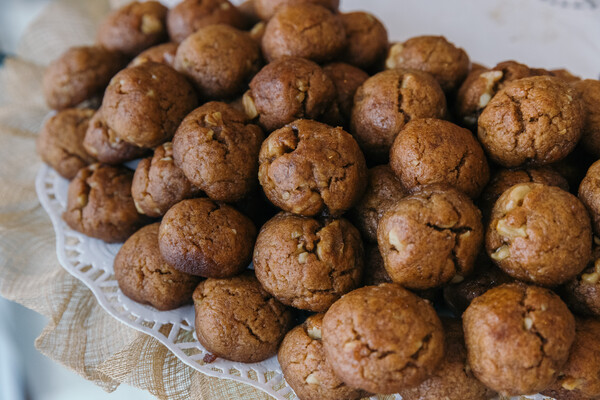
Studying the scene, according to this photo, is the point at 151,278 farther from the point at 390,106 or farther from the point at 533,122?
the point at 533,122

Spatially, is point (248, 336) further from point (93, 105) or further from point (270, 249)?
point (93, 105)

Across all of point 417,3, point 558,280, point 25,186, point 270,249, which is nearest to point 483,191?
point 558,280

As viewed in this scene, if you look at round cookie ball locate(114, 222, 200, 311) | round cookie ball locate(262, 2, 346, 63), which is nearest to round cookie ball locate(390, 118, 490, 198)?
round cookie ball locate(262, 2, 346, 63)

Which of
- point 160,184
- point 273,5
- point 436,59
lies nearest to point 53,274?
point 160,184

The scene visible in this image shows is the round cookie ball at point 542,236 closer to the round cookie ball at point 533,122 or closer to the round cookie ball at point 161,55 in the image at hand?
the round cookie ball at point 533,122

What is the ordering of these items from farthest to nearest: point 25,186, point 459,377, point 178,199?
point 25,186 → point 178,199 → point 459,377

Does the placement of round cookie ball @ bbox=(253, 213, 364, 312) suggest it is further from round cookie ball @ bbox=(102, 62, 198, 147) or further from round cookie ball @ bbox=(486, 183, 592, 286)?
round cookie ball @ bbox=(102, 62, 198, 147)
